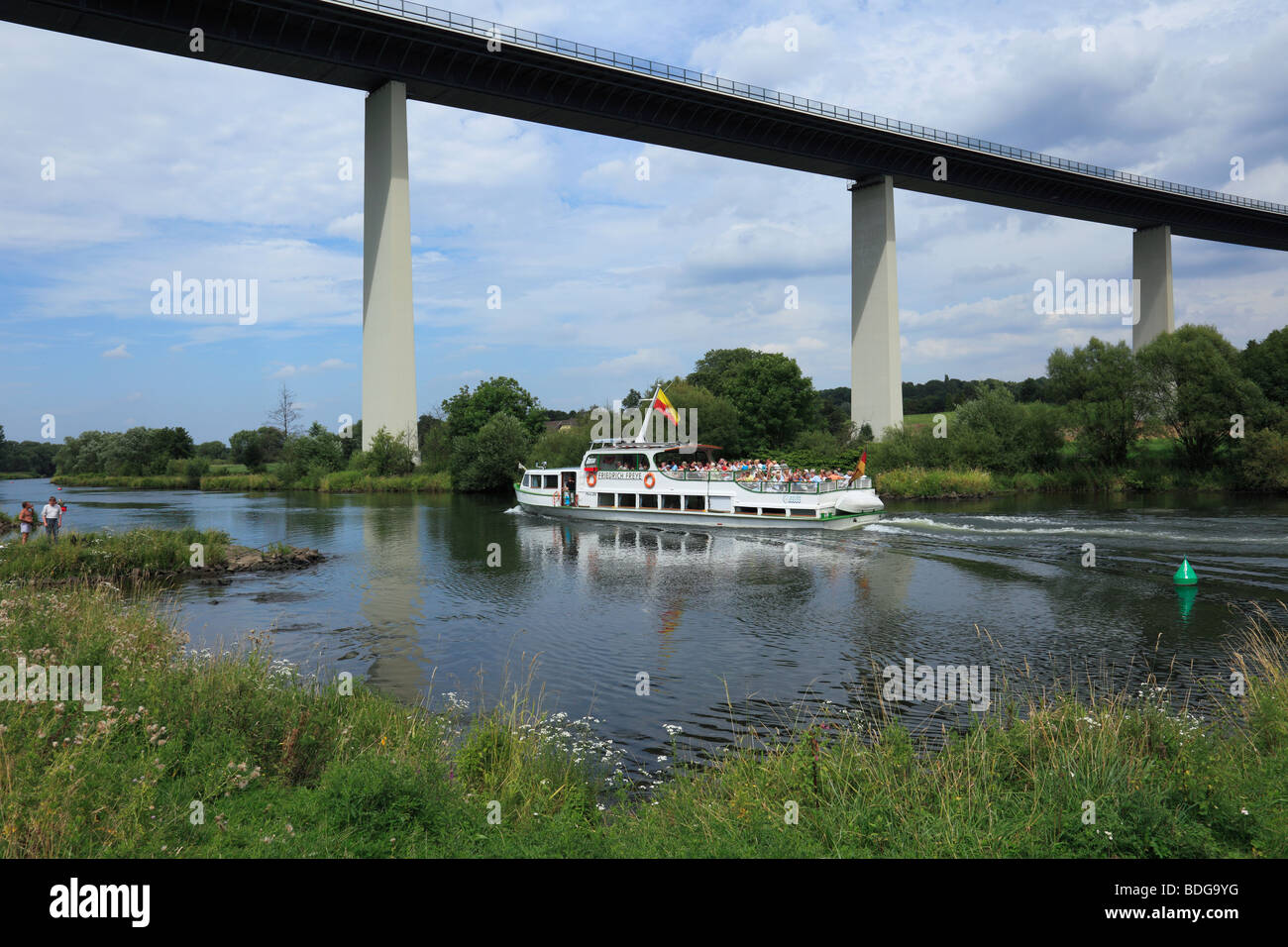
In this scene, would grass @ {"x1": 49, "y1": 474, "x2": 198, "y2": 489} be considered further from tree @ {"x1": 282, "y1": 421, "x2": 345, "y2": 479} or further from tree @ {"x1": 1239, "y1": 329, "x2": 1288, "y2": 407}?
tree @ {"x1": 1239, "y1": 329, "x2": 1288, "y2": 407}

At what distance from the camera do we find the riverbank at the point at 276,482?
82750 mm

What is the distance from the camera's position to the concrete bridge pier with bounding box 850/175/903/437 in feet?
270

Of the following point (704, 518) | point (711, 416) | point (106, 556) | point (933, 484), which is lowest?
point (704, 518)

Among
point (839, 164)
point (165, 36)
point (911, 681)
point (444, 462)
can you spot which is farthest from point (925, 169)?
point (911, 681)

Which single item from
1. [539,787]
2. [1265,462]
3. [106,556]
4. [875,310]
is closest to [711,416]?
[875,310]

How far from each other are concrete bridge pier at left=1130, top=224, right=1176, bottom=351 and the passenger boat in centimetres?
8141

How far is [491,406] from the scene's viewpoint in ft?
331

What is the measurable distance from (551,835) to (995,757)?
4.94 m

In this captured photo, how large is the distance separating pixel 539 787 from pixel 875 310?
8097 cm

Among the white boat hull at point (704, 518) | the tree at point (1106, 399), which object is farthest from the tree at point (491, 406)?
the tree at point (1106, 399)

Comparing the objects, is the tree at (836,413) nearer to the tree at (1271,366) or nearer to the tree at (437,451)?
the tree at (1271,366)

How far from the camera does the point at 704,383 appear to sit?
363ft

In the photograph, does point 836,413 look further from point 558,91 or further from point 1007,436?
point 558,91

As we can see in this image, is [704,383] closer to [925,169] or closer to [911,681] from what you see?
[925,169]
